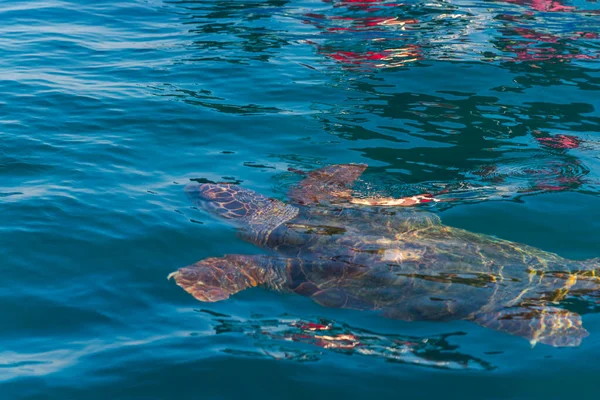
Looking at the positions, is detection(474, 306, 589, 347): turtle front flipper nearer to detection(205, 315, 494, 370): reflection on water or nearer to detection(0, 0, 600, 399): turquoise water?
detection(0, 0, 600, 399): turquoise water

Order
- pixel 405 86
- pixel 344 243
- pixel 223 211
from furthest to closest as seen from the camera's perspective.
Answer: pixel 405 86 < pixel 223 211 < pixel 344 243

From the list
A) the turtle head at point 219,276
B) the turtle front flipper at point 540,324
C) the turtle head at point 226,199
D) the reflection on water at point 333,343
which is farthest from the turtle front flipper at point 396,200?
the reflection on water at point 333,343

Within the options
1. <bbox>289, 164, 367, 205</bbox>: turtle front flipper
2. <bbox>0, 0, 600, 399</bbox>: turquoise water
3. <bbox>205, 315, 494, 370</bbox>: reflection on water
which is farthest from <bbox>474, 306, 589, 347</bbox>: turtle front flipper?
<bbox>289, 164, 367, 205</bbox>: turtle front flipper

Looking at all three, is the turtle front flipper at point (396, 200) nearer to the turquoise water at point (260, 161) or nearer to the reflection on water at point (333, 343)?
the turquoise water at point (260, 161)

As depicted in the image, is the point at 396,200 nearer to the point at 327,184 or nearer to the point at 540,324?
the point at 327,184

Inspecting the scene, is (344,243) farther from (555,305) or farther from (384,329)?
(555,305)

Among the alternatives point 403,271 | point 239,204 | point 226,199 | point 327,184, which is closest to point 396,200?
point 327,184

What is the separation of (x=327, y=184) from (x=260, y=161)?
4.39 feet

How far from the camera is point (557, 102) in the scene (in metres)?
10.5

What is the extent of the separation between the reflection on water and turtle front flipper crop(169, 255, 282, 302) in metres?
0.41

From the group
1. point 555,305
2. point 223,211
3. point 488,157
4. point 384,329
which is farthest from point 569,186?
point 223,211

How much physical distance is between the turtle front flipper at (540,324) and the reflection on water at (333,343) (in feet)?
1.47

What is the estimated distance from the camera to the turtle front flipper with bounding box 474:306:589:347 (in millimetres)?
5234

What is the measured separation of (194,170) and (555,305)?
5011 millimetres
